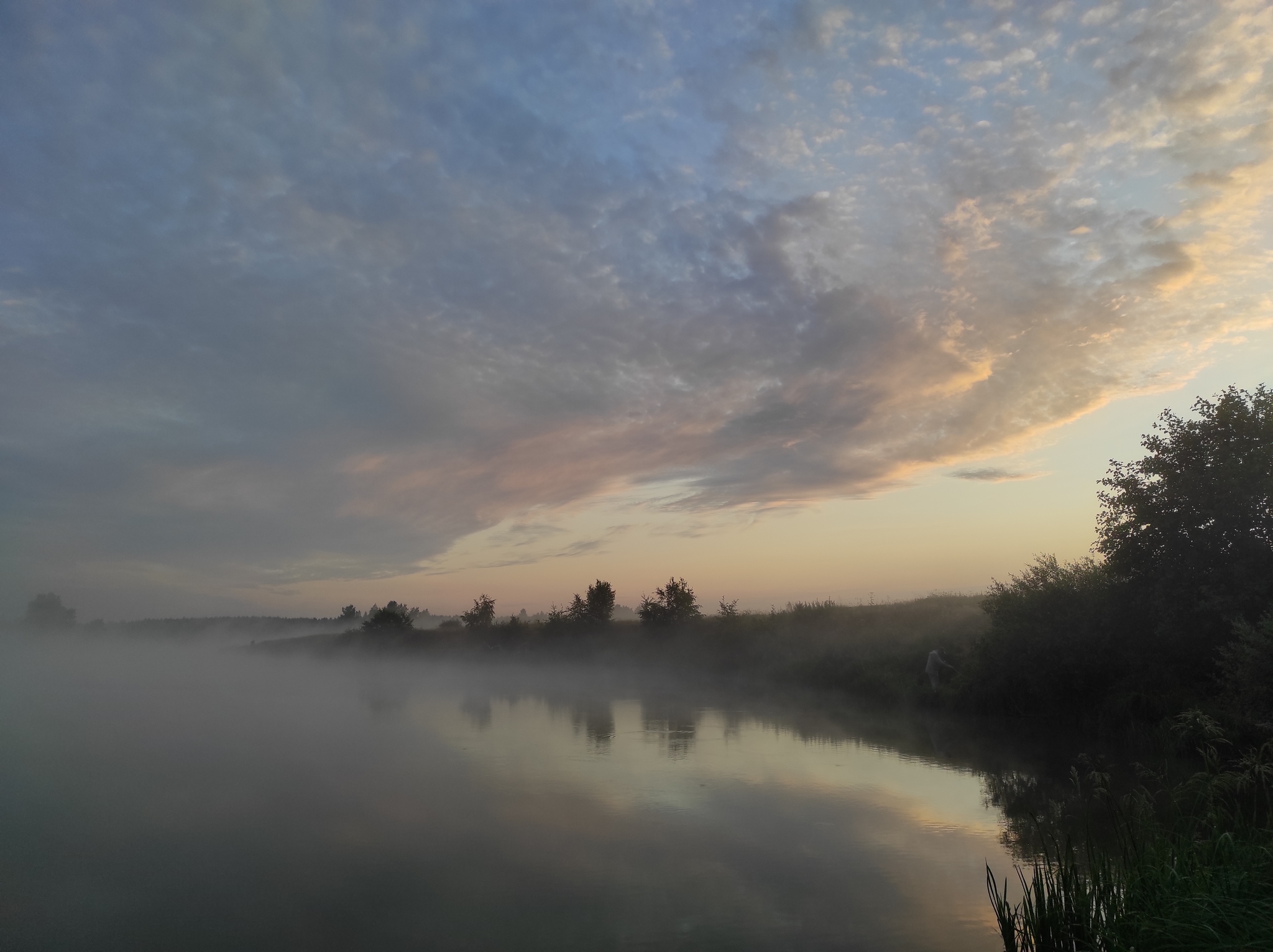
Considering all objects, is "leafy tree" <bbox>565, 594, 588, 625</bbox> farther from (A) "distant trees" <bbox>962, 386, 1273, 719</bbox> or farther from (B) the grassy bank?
(A) "distant trees" <bbox>962, 386, 1273, 719</bbox>

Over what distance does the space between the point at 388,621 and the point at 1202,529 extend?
6690cm

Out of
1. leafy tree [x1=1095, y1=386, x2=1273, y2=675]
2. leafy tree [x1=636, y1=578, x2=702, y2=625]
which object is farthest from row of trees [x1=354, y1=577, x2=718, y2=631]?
leafy tree [x1=1095, y1=386, x2=1273, y2=675]

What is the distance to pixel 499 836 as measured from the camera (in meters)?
11.4

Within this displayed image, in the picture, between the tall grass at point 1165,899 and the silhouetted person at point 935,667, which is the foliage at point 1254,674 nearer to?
the tall grass at point 1165,899

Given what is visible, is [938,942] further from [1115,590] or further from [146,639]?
[146,639]

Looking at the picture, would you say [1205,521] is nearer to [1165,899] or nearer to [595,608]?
[1165,899]

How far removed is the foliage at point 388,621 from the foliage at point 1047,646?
57.8 metres

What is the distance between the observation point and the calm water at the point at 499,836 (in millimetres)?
7969

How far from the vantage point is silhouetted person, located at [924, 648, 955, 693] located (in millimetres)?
26203

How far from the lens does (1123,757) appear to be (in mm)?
16453

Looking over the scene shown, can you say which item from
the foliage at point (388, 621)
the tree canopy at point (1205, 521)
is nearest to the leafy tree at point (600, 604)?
the foliage at point (388, 621)

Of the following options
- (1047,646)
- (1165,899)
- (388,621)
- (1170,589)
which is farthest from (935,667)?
(388,621)

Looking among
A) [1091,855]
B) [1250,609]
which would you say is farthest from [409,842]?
[1250,609]

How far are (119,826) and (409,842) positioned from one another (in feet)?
17.7
